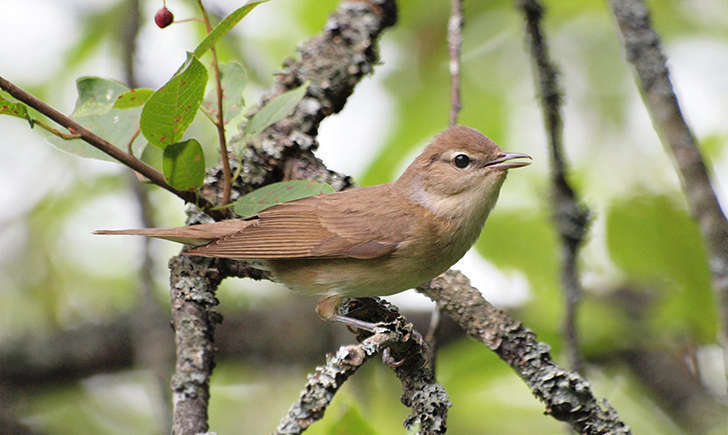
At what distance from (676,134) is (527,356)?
106 cm

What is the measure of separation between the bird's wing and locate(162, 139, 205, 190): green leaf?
2.01 ft

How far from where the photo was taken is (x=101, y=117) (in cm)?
314

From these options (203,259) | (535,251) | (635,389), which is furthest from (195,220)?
(635,389)

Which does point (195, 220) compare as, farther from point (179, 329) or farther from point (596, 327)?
point (596, 327)

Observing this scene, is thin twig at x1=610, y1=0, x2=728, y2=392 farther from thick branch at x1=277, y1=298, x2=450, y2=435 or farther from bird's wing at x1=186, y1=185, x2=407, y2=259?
bird's wing at x1=186, y1=185, x2=407, y2=259

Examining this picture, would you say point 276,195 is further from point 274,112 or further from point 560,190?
point 560,190

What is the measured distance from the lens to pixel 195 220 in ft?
11.7

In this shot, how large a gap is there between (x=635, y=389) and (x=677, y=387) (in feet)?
0.87

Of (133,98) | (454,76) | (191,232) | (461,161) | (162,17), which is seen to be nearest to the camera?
(133,98)

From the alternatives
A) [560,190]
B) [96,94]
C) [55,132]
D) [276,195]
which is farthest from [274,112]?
[560,190]

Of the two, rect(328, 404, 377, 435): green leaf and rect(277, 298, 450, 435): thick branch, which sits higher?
rect(277, 298, 450, 435): thick branch

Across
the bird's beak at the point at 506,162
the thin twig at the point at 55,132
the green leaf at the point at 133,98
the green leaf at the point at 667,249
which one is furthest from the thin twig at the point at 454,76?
the thin twig at the point at 55,132

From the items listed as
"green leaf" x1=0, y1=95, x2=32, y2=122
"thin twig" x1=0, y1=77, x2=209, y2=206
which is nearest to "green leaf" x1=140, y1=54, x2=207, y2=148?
"thin twig" x1=0, y1=77, x2=209, y2=206

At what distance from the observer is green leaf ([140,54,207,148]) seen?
105 inches
